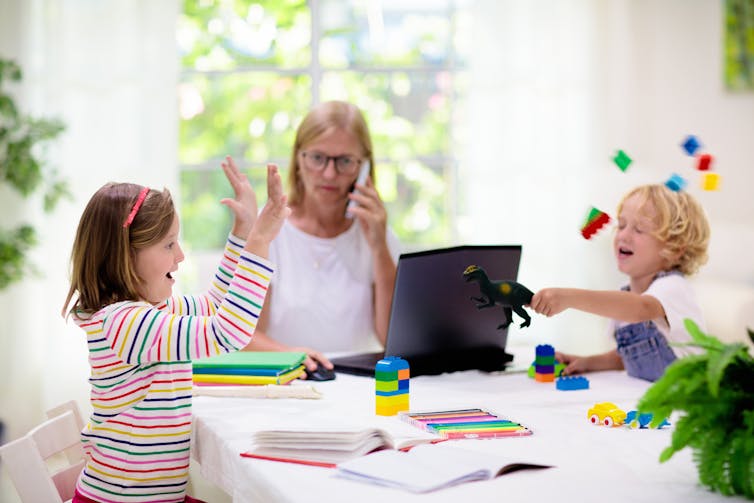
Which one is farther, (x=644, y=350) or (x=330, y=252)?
(x=330, y=252)

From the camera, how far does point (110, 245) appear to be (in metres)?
1.56

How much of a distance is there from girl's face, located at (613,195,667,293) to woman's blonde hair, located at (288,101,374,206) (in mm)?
738

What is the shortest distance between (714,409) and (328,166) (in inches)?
58.4

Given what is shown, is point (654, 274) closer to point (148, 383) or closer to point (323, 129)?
point (323, 129)

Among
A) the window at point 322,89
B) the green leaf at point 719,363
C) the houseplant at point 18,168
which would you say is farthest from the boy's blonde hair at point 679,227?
the houseplant at point 18,168

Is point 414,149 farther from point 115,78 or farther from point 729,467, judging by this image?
point 729,467

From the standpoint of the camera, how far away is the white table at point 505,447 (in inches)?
46.7

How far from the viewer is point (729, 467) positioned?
113 cm

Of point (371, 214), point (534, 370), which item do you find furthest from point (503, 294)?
point (371, 214)

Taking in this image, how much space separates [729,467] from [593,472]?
208mm

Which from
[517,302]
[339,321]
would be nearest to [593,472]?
[517,302]

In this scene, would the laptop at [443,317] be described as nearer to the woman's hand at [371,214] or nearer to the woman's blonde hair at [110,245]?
the woman's hand at [371,214]

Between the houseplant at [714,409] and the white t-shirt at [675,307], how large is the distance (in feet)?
2.54

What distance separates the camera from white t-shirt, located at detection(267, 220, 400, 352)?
2.46 metres
